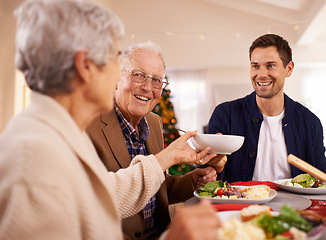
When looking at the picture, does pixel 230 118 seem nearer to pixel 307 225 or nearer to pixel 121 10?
pixel 307 225

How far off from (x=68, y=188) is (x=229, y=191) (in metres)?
0.79

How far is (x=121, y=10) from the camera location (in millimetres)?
7348

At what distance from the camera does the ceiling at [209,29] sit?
21.8ft

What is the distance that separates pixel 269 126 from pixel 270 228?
1.68 m

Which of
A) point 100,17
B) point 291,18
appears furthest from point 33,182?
point 291,18

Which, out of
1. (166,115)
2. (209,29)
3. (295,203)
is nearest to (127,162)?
(295,203)

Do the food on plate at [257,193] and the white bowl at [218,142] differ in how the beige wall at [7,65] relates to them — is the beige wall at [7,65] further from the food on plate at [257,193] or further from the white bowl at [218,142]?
the food on plate at [257,193]

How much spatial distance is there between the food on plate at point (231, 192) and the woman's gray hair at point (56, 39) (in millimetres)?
775

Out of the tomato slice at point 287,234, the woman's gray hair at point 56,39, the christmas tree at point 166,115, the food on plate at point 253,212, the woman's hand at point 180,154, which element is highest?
the woman's gray hair at point 56,39

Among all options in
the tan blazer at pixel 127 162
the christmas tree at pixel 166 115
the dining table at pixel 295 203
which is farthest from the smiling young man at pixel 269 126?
the christmas tree at pixel 166 115

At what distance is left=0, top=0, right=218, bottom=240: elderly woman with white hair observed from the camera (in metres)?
0.65

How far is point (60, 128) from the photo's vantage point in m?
0.74

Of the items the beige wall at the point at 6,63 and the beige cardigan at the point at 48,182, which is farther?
the beige wall at the point at 6,63

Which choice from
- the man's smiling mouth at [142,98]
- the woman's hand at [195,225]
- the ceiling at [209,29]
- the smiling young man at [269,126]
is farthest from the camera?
A: the ceiling at [209,29]
